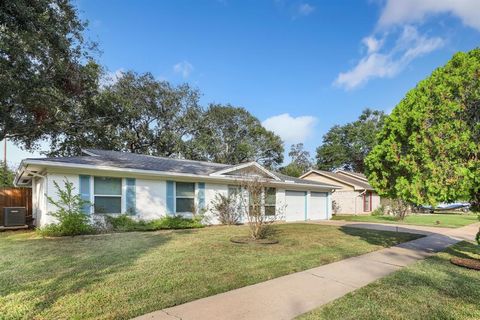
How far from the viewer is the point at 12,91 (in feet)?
39.8

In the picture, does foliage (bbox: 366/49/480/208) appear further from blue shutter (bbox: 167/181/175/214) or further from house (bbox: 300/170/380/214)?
house (bbox: 300/170/380/214)

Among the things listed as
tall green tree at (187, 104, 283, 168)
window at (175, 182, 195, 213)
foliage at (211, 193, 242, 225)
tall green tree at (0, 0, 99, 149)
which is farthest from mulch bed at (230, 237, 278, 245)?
tall green tree at (187, 104, 283, 168)

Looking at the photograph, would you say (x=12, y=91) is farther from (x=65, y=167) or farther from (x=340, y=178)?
(x=340, y=178)

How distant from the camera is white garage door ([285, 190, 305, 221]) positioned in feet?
61.1

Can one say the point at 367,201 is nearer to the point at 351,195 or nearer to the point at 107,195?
the point at 351,195

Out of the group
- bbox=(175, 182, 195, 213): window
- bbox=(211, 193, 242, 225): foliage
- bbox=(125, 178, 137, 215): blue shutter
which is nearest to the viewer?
bbox=(125, 178, 137, 215): blue shutter

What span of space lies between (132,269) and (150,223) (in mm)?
6963

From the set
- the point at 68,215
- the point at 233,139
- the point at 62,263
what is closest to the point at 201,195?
the point at 68,215

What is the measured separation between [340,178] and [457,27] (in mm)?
18718

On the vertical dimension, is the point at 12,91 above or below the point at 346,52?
below

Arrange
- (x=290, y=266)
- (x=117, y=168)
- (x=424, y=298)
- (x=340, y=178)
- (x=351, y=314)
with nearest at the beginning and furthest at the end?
(x=351, y=314), (x=424, y=298), (x=290, y=266), (x=117, y=168), (x=340, y=178)

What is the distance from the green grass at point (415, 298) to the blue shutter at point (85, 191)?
33.4ft

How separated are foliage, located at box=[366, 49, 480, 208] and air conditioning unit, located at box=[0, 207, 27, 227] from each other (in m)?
14.2

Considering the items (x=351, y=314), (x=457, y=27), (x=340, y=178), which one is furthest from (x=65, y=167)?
(x=340, y=178)
